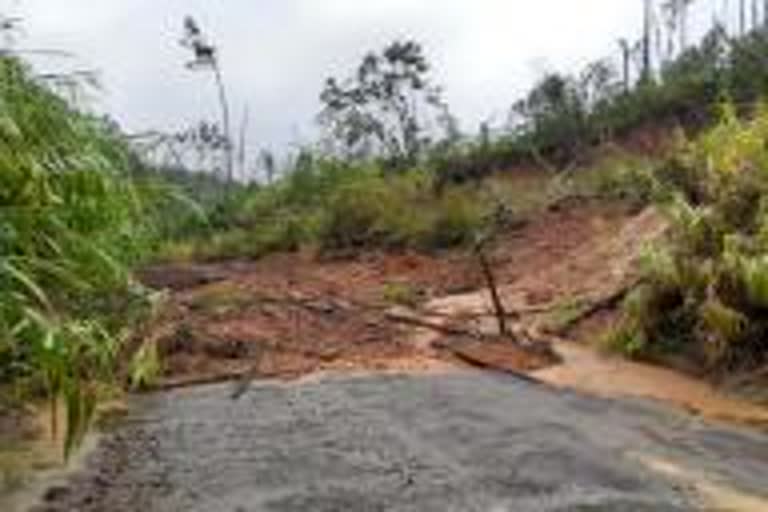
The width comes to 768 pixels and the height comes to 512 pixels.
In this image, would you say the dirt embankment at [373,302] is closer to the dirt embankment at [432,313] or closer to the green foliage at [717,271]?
the dirt embankment at [432,313]

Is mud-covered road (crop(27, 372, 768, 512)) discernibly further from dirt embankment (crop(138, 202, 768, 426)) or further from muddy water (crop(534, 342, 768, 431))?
dirt embankment (crop(138, 202, 768, 426))

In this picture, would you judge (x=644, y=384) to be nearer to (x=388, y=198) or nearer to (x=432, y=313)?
(x=432, y=313)

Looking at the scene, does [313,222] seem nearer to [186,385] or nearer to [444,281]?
[444,281]

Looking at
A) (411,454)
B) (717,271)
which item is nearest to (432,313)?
(717,271)

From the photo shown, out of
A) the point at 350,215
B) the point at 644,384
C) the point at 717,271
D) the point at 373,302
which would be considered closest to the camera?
the point at 644,384

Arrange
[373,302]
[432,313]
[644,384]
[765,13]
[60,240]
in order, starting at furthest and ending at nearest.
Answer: [765,13] < [373,302] < [432,313] < [644,384] < [60,240]

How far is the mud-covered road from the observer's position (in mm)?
6453

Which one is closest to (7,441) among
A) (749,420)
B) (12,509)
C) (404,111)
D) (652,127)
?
(12,509)

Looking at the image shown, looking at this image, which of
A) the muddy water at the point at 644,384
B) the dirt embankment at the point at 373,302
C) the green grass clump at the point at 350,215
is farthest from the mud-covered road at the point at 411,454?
the green grass clump at the point at 350,215

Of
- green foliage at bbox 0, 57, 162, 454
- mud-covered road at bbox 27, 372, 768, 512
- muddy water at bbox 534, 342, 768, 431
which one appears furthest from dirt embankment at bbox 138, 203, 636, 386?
green foliage at bbox 0, 57, 162, 454

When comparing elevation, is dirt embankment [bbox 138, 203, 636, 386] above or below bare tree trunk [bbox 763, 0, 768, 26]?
below

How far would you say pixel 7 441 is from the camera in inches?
298

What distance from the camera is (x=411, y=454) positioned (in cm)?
718

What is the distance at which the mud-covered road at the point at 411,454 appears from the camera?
6453 millimetres
